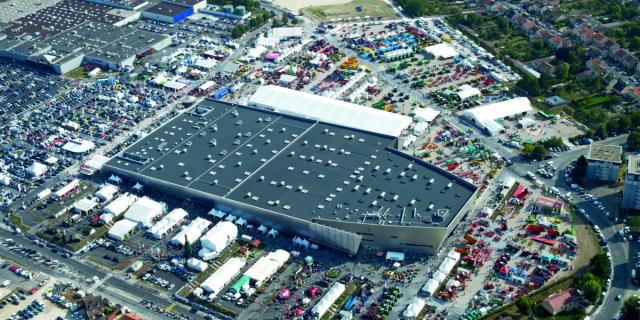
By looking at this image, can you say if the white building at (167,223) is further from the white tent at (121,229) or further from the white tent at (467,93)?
the white tent at (467,93)

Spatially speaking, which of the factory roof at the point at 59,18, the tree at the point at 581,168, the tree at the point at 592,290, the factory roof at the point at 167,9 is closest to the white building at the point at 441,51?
the tree at the point at 581,168

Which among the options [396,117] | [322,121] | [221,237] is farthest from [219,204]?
[396,117]

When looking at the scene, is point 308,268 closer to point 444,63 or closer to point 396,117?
point 396,117

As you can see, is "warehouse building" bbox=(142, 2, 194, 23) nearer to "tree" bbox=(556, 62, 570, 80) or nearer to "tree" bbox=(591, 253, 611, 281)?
"tree" bbox=(556, 62, 570, 80)

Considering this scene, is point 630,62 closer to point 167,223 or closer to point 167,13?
point 167,223

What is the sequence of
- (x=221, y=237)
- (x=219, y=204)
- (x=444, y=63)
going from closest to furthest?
(x=221, y=237) → (x=219, y=204) → (x=444, y=63)

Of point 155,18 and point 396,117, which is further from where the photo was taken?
point 155,18
